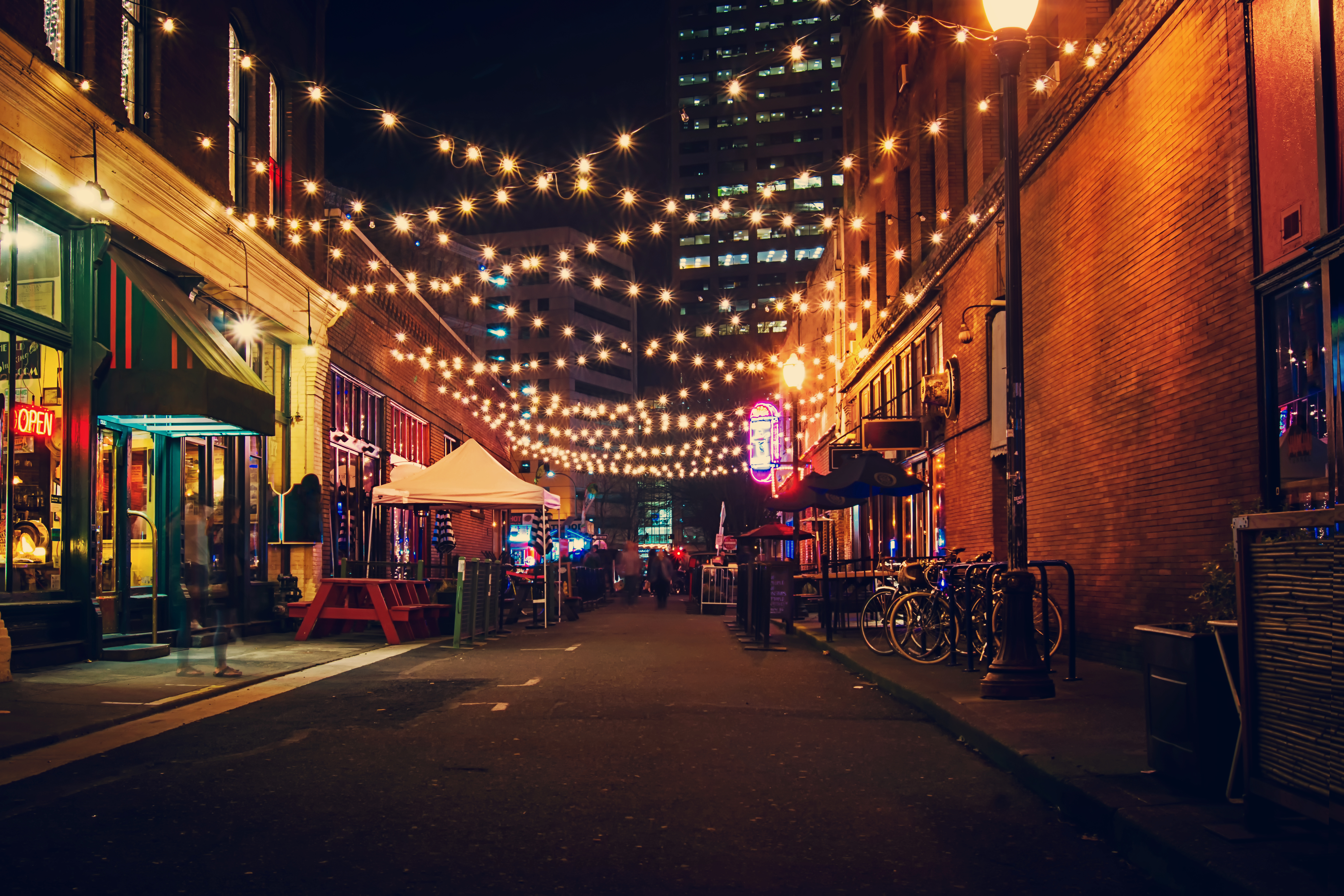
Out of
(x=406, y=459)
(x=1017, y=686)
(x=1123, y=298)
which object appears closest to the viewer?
(x=1017, y=686)

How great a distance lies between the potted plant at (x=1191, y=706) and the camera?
5070 millimetres

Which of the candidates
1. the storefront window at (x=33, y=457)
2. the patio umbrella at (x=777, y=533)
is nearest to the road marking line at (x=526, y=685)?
the storefront window at (x=33, y=457)

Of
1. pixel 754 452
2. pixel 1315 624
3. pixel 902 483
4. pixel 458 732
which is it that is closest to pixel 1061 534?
pixel 902 483

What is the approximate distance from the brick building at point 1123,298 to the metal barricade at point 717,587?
7011 millimetres

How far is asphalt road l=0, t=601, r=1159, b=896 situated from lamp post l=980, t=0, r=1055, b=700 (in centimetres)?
90

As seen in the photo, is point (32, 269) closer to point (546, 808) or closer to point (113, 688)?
point (113, 688)

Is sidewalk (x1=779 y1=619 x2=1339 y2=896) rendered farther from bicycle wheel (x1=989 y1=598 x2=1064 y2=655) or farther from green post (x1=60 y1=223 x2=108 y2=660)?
green post (x1=60 y1=223 x2=108 y2=660)

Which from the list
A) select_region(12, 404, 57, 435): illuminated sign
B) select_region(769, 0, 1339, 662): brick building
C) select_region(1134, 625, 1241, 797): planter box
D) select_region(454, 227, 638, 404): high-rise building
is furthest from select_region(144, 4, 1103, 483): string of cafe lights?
select_region(454, 227, 638, 404): high-rise building

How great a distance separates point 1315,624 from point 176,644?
45.3 ft

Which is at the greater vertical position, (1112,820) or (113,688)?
(1112,820)

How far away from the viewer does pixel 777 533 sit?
74.9 feet

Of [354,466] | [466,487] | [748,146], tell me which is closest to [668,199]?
[466,487]

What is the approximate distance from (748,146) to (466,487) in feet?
359

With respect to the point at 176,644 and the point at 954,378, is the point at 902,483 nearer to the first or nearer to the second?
the point at 954,378
